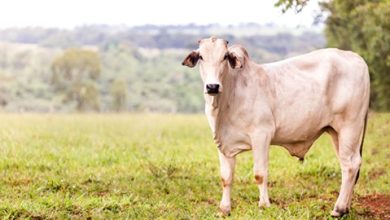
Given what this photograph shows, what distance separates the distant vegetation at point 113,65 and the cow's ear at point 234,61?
44483mm

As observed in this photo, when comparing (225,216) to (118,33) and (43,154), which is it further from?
(118,33)

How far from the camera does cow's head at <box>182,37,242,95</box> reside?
28.9ft

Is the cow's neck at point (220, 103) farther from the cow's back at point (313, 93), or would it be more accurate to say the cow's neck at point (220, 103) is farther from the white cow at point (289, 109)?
the cow's back at point (313, 93)

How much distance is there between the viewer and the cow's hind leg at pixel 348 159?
9492mm

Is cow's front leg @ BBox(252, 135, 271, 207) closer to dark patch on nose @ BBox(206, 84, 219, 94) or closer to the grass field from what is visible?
the grass field

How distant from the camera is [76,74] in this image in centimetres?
8275

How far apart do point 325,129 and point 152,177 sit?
395cm

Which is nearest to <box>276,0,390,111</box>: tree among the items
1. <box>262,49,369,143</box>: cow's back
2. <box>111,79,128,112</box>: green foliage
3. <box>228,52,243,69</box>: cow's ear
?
<box>262,49,369,143</box>: cow's back

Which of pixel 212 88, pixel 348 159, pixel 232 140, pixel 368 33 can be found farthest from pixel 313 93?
pixel 368 33

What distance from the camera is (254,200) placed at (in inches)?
438

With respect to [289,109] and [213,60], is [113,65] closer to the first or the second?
[289,109]

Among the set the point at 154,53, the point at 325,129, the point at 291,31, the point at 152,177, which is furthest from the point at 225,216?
the point at 291,31

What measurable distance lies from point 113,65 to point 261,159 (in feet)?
286

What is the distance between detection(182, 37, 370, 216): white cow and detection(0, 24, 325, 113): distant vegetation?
43774 millimetres
